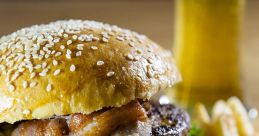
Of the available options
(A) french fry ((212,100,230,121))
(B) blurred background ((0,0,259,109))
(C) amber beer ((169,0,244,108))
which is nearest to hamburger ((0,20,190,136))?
(A) french fry ((212,100,230,121))

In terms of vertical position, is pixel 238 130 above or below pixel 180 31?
below

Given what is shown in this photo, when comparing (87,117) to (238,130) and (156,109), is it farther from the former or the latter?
(238,130)

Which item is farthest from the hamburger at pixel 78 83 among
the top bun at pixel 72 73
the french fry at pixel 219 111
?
the french fry at pixel 219 111

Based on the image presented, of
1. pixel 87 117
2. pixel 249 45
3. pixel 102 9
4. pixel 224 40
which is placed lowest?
pixel 87 117

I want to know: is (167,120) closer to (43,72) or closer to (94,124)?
(94,124)

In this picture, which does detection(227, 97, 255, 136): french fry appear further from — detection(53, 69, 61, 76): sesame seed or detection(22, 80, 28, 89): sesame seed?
detection(22, 80, 28, 89): sesame seed

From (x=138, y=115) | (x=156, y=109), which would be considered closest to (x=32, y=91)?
(x=138, y=115)

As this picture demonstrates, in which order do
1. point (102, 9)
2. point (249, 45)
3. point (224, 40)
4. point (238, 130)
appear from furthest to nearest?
point (102, 9) < point (249, 45) < point (224, 40) < point (238, 130)

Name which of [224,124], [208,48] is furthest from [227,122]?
[208,48]
